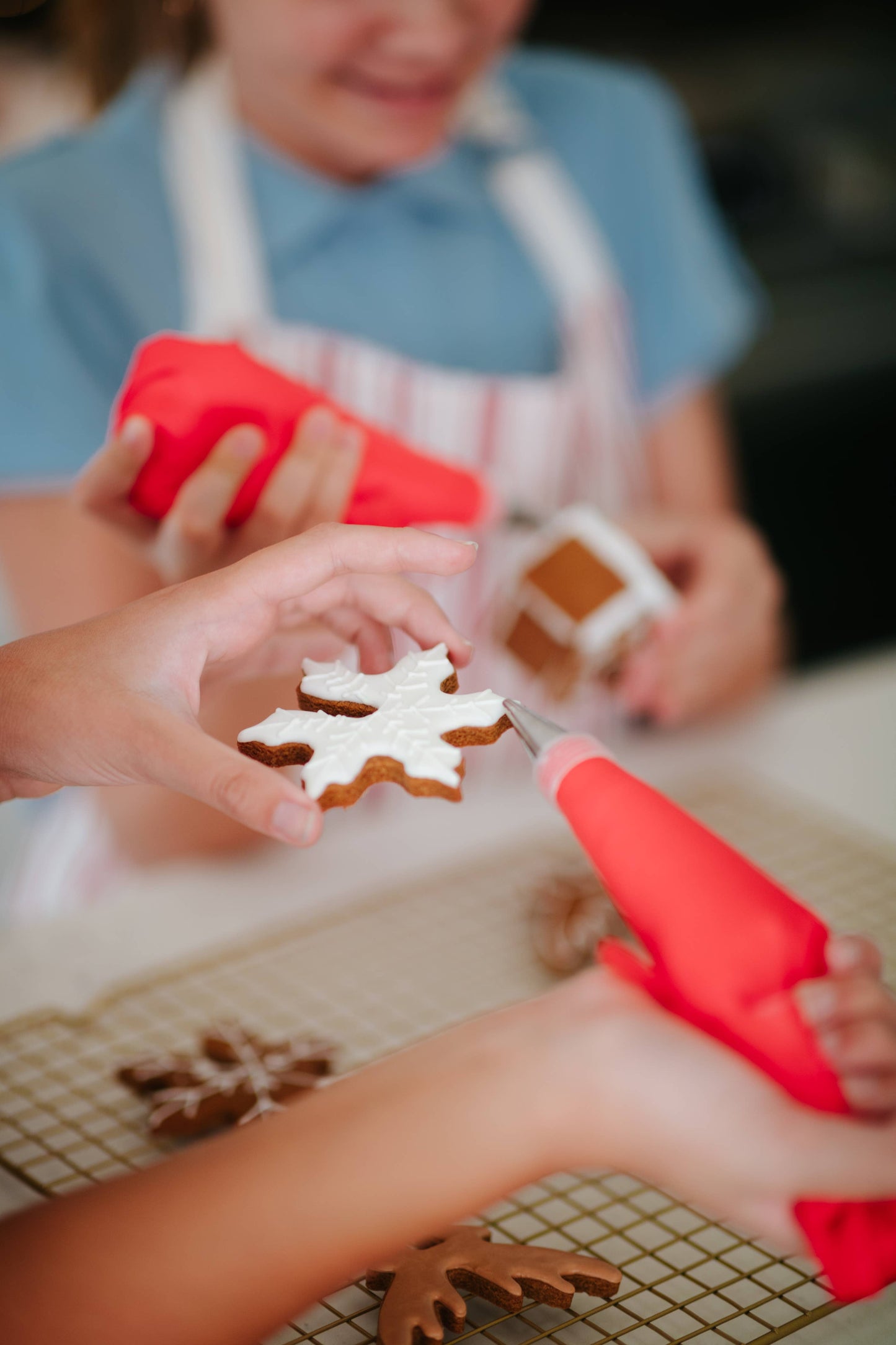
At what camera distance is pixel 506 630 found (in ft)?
2.50

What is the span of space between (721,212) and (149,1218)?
82.7 inches

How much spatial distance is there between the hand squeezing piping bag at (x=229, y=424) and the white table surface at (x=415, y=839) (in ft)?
0.90

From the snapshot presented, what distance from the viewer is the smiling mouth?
85 centimetres

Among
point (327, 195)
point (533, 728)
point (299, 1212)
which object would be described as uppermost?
point (327, 195)

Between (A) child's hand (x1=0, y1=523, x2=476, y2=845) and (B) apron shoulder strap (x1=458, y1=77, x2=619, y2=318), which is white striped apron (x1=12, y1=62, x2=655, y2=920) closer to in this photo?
(B) apron shoulder strap (x1=458, y1=77, x2=619, y2=318)

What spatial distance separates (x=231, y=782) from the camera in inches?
13.5

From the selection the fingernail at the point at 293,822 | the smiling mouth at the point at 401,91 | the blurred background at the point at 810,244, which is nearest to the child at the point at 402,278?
the smiling mouth at the point at 401,91

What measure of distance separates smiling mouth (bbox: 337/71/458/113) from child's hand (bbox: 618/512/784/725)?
0.35m

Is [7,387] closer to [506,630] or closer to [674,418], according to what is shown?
[506,630]

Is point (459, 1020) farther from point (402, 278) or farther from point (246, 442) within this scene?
point (402, 278)

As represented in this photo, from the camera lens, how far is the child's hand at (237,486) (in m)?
0.51

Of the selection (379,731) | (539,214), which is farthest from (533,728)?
(539,214)

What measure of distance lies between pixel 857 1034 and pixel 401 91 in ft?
2.47

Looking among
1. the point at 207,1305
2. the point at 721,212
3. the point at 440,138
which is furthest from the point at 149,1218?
the point at 721,212
